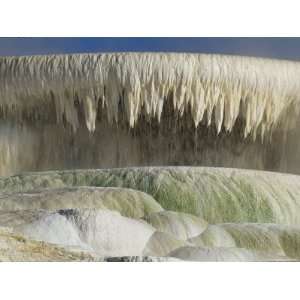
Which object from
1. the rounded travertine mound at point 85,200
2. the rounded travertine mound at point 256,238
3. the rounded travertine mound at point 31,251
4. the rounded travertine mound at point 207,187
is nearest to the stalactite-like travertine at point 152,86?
the rounded travertine mound at point 207,187

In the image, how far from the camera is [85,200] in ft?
19.6

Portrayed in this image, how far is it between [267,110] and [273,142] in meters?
0.32

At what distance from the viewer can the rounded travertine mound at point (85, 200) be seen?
232 inches

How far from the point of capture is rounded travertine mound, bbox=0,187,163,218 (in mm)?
5898

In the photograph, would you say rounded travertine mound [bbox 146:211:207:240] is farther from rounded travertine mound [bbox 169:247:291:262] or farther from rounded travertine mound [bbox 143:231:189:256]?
rounded travertine mound [bbox 169:247:291:262]

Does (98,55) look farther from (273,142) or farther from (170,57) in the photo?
(273,142)

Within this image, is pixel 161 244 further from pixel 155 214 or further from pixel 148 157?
pixel 148 157

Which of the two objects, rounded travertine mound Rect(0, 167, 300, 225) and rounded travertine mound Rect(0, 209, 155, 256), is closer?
rounded travertine mound Rect(0, 209, 155, 256)

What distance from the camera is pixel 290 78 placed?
7.27 metres

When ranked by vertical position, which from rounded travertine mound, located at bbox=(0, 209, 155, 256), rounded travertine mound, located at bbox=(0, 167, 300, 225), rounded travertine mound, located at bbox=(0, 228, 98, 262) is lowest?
rounded travertine mound, located at bbox=(0, 167, 300, 225)

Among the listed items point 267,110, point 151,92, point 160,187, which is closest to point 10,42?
point 151,92

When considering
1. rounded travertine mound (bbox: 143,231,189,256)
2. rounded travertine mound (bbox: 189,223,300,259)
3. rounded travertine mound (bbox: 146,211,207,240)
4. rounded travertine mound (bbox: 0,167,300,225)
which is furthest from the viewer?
rounded travertine mound (bbox: 0,167,300,225)

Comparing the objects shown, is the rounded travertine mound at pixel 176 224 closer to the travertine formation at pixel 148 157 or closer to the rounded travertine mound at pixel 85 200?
the travertine formation at pixel 148 157

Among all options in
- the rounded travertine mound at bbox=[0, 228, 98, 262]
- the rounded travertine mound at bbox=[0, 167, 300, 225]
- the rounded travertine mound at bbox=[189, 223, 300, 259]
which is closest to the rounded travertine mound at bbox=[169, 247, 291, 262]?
the rounded travertine mound at bbox=[189, 223, 300, 259]
